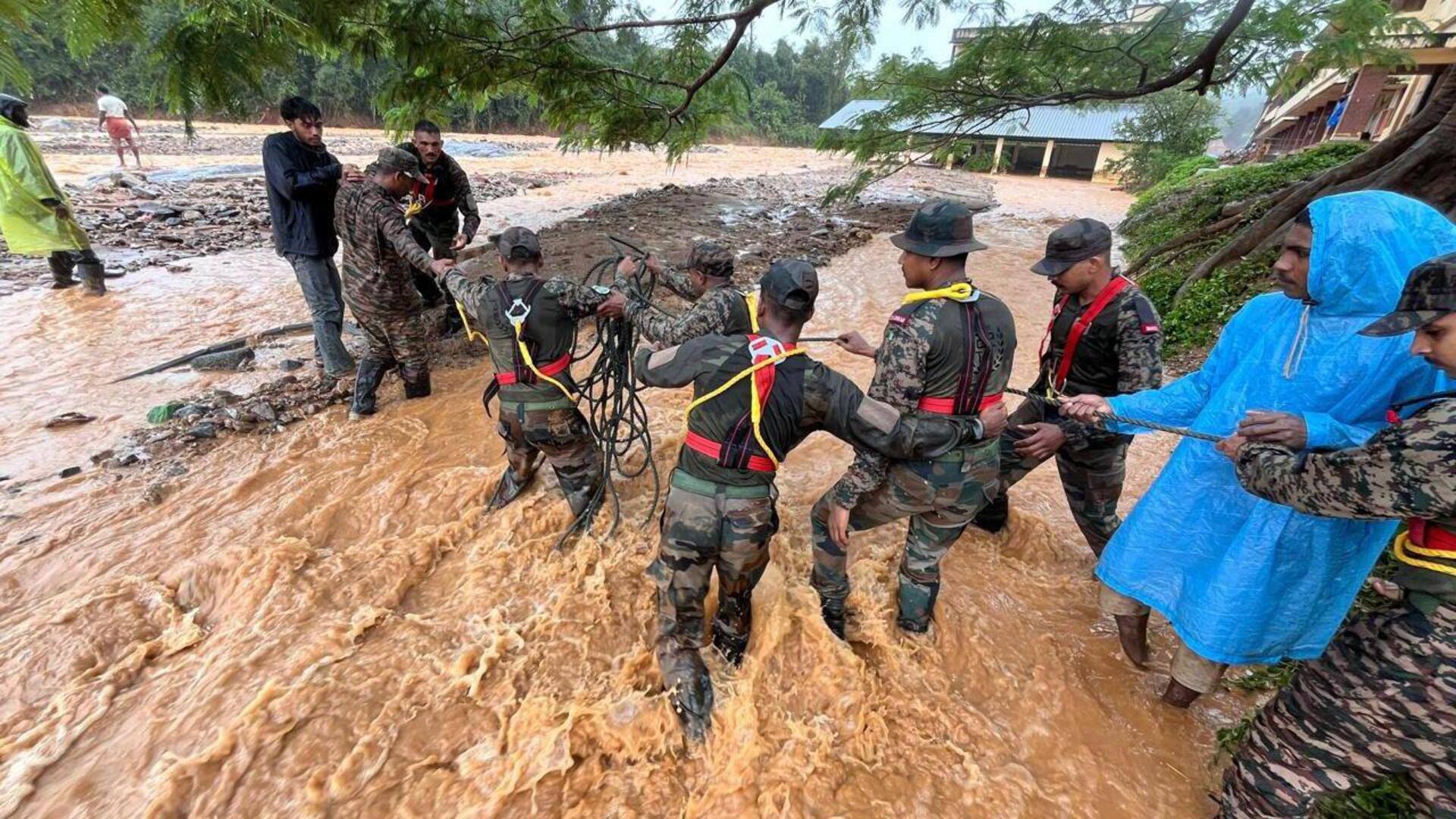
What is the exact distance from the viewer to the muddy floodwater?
2.48 metres

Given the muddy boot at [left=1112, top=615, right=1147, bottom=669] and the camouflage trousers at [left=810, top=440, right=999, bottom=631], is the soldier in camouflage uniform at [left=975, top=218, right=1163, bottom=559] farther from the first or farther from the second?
the muddy boot at [left=1112, top=615, right=1147, bottom=669]

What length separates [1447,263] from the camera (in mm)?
1451

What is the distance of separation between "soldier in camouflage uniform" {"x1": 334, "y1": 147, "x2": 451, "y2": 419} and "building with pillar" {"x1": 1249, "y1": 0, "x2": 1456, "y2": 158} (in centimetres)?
781

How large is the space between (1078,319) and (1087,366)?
26 centimetres

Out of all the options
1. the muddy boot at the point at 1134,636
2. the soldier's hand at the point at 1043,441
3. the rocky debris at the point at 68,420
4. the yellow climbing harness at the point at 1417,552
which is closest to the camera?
the yellow climbing harness at the point at 1417,552

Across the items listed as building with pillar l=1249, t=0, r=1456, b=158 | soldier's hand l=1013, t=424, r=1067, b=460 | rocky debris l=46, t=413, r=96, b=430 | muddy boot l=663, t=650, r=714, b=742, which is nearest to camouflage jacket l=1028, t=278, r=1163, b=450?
soldier's hand l=1013, t=424, r=1067, b=460

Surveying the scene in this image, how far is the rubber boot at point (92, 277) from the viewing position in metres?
7.27

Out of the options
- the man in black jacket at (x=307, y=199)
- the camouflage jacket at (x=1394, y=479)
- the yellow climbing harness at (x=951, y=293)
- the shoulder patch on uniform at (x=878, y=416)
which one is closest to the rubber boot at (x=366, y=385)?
the man in black jacket at (x=307, y=199)

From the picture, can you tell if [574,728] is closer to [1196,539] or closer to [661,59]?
[1196,539]

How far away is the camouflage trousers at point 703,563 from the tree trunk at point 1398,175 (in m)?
6.50

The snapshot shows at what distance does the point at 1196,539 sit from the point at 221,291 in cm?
1017

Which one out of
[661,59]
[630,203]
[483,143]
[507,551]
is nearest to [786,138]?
[483,143]

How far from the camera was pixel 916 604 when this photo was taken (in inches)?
121

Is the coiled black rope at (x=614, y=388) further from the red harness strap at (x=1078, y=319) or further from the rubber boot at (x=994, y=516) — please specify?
the red harness strap at (x=1078, y=319)
